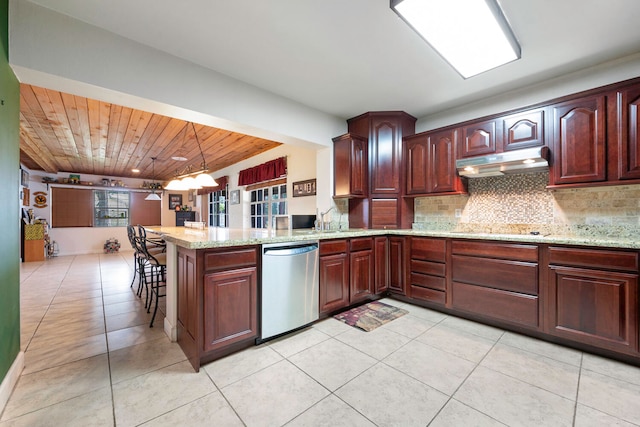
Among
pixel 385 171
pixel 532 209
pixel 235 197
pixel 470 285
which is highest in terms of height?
pixel 385 171

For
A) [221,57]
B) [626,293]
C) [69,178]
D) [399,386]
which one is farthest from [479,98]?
[69,178]

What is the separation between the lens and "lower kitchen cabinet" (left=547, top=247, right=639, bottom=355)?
1.88m

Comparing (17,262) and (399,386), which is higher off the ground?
(17,262)

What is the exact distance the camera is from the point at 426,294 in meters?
2.96

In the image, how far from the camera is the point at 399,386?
1638 mm

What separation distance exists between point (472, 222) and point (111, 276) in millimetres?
5942

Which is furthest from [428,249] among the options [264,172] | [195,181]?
[264,172]

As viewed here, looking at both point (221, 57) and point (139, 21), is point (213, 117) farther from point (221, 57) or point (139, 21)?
point (139, 21)

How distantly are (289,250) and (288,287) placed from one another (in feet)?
1.09

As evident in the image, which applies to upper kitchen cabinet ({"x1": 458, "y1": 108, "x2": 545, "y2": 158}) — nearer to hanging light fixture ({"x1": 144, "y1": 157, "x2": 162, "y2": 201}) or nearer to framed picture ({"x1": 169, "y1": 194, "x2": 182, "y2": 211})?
hanging light fixture ({"x1": 144, "y1": 157, "x2": 162, "y2": 201})

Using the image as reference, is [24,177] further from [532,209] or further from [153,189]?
[532,209]

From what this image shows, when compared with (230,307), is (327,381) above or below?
below

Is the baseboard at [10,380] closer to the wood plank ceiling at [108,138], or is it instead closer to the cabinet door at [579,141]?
the wood plank ceiling at [108,138]

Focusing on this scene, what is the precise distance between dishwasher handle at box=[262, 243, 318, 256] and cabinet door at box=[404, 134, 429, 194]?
5.72ft
